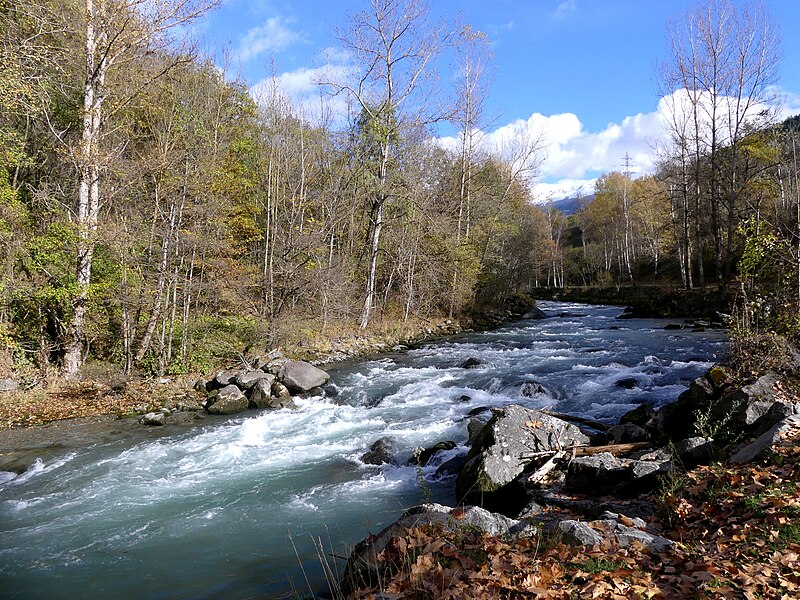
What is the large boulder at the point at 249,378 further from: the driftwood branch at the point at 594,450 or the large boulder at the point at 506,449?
the driftwood branch at the point at 594,450

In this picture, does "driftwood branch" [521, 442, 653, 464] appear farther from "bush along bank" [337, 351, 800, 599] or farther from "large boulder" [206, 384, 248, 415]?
"large boulder" [206, 384, 248, 415]

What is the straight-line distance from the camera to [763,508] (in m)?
4.49

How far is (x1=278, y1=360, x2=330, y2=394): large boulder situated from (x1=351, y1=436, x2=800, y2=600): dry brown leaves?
32.7 ft

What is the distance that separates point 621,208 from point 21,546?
6821 centimetres

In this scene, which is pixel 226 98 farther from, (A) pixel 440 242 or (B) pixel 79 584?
(B) pixel 79 584

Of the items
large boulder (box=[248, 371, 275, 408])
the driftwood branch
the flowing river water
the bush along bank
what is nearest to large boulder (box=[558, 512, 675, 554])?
the bush along bank

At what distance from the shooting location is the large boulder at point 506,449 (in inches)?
267

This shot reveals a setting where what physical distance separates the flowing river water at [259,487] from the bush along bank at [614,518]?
46.7 inches

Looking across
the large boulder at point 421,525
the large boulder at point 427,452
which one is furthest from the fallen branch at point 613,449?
the large boulder at point 421,525

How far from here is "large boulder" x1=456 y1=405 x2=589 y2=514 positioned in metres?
6.78

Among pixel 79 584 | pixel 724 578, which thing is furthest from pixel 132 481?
pixel 724 578

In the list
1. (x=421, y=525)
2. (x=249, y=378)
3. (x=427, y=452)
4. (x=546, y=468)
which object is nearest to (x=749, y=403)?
(x=546, y=468)

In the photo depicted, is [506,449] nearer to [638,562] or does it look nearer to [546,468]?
[546,468]

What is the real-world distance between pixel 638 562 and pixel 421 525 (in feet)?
6.40
